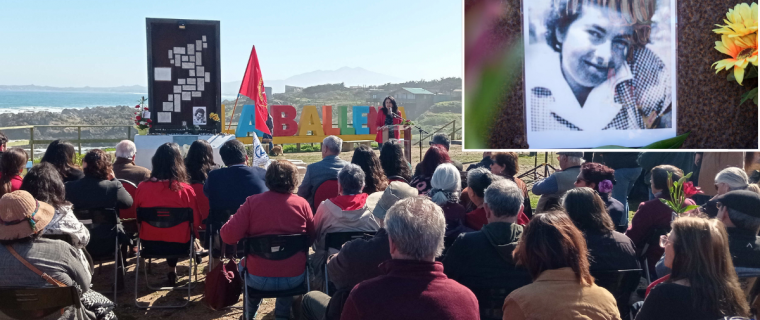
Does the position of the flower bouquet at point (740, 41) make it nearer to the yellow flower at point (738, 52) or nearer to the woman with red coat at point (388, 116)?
the yellow flower at point (738, 52)

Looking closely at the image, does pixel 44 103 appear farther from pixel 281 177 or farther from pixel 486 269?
pixel 486 269

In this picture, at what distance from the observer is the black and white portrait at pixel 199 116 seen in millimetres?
9719

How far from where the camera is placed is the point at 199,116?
975 centimetres

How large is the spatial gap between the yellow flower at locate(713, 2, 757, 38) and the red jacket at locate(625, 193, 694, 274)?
154 cm

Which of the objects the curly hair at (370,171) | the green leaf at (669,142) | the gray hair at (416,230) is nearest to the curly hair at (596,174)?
the curly hair at (370,171)

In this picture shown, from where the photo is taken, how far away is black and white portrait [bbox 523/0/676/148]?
7.29 feet

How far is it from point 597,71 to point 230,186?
2.94 m

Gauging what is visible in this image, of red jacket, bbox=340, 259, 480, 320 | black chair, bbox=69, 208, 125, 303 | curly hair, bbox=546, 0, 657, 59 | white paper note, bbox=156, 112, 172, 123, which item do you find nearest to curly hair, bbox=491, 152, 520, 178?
curly hair, bbox=546, 0, 657, 59

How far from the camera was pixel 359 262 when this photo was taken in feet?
9.21

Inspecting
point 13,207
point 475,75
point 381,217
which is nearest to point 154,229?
point 13,207

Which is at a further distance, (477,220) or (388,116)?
(388,116)

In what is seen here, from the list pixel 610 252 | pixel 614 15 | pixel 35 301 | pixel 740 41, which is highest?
pixel 614 15

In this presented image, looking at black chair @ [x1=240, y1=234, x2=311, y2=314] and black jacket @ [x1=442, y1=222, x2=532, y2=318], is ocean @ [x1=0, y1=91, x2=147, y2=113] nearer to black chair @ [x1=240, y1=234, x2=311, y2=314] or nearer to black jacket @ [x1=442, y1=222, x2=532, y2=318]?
black chair @ [x1=240, y1=234, x2=311, y2=314]

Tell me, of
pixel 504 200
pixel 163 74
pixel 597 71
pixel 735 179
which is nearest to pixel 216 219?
pixel 504 200
